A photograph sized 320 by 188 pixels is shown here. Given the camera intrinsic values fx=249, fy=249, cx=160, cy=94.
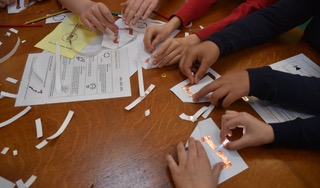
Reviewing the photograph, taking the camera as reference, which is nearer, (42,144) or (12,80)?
(42,144)

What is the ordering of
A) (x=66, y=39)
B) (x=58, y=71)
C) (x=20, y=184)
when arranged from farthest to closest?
(x=66, y=39) → (x=58, y=71) → (x=20, y=184)

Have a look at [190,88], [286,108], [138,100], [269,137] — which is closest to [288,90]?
[286,108]

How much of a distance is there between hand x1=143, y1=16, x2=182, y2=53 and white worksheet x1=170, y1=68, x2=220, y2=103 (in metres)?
0.18

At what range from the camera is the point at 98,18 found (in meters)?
0.89

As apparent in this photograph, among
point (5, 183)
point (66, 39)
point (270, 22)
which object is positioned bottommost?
point (5, 183)

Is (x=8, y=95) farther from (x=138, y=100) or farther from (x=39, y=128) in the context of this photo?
(x=138, y=100)

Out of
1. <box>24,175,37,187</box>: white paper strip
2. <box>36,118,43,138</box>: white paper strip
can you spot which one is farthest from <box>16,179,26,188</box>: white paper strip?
<box>36,118,43,138</box>: white paper strip

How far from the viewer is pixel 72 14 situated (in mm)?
992

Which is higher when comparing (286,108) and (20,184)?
(286,108)

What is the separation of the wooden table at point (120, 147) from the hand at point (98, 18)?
25 centimetres

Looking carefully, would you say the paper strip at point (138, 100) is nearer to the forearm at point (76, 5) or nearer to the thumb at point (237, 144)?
the thumb at point (237, 144)

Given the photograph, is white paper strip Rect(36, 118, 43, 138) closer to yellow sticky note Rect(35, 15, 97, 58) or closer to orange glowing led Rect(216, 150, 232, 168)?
yellow sticky note Rect(35, 15, 97, 58)

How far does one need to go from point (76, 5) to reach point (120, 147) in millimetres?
617

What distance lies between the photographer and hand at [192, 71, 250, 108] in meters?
0.70
